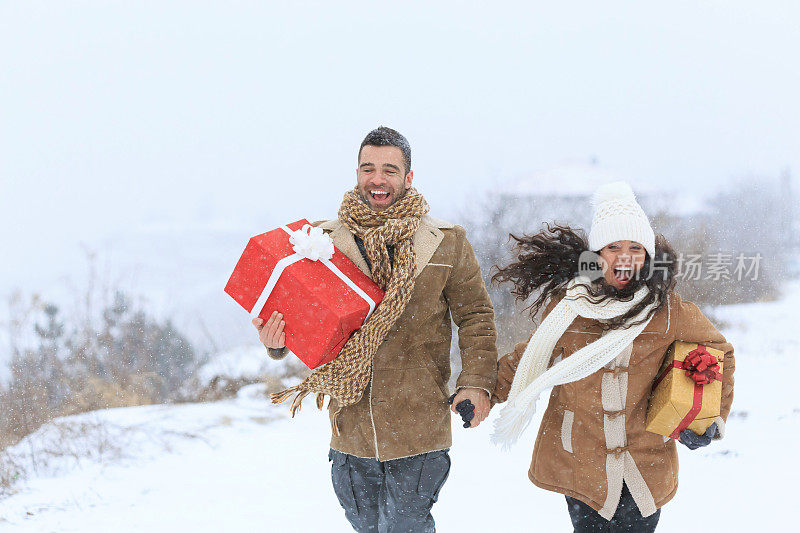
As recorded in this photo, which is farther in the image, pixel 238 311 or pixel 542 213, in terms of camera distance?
pixel 542 213

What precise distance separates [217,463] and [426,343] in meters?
3.03

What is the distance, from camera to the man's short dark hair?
2.28 meters

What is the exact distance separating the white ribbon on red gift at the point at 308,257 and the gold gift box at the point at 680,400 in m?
1.06

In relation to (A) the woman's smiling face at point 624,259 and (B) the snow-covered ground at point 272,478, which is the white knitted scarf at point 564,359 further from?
(B) the snow-covered ground at point 272,478

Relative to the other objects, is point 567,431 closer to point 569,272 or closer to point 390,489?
point 569,272

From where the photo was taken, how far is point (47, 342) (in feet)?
20.7

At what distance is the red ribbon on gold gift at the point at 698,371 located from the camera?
6.36ft

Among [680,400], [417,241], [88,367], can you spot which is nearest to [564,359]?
[680,400]

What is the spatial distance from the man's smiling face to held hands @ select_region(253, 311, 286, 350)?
593mm

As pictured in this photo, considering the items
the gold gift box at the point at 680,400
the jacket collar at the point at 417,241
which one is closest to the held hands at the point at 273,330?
the jacket collar at the point at 417,241

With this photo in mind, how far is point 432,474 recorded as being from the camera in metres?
2.36

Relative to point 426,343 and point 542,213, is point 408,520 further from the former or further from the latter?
point 542,213

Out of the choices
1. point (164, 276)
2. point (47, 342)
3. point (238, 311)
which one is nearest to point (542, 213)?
point (238, 311)

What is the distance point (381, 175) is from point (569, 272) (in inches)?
33.6
